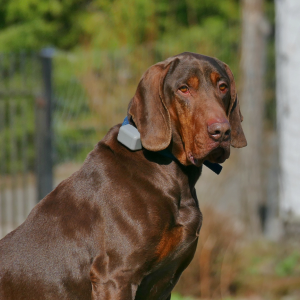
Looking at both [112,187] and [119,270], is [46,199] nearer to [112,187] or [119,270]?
[112,187]

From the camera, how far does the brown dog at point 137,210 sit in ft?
9.53

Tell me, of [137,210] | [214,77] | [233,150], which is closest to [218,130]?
[214,77]

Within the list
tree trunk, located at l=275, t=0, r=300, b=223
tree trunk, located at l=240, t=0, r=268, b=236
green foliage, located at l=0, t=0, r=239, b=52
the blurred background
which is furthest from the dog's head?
green foliage, located at l=0, t=0, r=239, b=52

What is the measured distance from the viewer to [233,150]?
846 cm

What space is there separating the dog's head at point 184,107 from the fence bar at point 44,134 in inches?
184

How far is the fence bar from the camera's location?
7.58 m

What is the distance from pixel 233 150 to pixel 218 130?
18.8ft

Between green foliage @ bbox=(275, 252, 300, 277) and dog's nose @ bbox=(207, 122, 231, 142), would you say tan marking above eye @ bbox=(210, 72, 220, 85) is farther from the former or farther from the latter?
green foliage @ bbox=(275, 252, 300, 277)

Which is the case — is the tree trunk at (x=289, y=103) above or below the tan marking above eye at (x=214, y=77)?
below

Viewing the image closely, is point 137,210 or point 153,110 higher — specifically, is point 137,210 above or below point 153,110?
below

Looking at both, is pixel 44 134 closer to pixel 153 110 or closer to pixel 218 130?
pixel 153 110

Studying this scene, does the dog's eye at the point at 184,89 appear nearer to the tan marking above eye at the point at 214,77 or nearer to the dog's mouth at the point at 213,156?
the tan marking above eye at the point at 214,77

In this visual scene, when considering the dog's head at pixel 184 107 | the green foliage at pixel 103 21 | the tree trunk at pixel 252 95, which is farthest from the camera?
the green foliage at pixel 103 21

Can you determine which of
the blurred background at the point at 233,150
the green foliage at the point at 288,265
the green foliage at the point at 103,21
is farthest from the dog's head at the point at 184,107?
the green foliage at the point at 103,21
